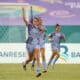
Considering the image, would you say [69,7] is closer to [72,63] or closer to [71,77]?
[72,63]

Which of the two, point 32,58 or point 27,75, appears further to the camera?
point 32,58

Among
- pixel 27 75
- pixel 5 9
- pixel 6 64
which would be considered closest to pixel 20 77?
pixel 27 75

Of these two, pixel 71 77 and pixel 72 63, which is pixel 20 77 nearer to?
pixel 71 77

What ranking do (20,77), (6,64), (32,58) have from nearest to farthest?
1. (20,77)
2. (32,58)
3. (6,64)

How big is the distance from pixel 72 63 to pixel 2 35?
362 centimetres

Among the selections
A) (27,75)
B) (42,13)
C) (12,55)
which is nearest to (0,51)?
(12,55)

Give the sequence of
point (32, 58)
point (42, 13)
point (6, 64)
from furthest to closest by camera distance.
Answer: point (42, 13) → point (6, 64) → point (32, 58)

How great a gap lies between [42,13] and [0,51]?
2.78 m

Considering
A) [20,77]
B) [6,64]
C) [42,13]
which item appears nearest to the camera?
[20,77]

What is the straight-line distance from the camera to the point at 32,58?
21.5m

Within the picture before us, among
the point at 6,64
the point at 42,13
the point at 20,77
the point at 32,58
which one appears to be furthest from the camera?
the point at 42,13

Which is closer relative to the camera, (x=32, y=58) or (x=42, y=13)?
(x=32, y=58)

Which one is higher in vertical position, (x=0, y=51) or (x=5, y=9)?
(x=5, y=9)

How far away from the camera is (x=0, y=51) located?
87.9 ft
